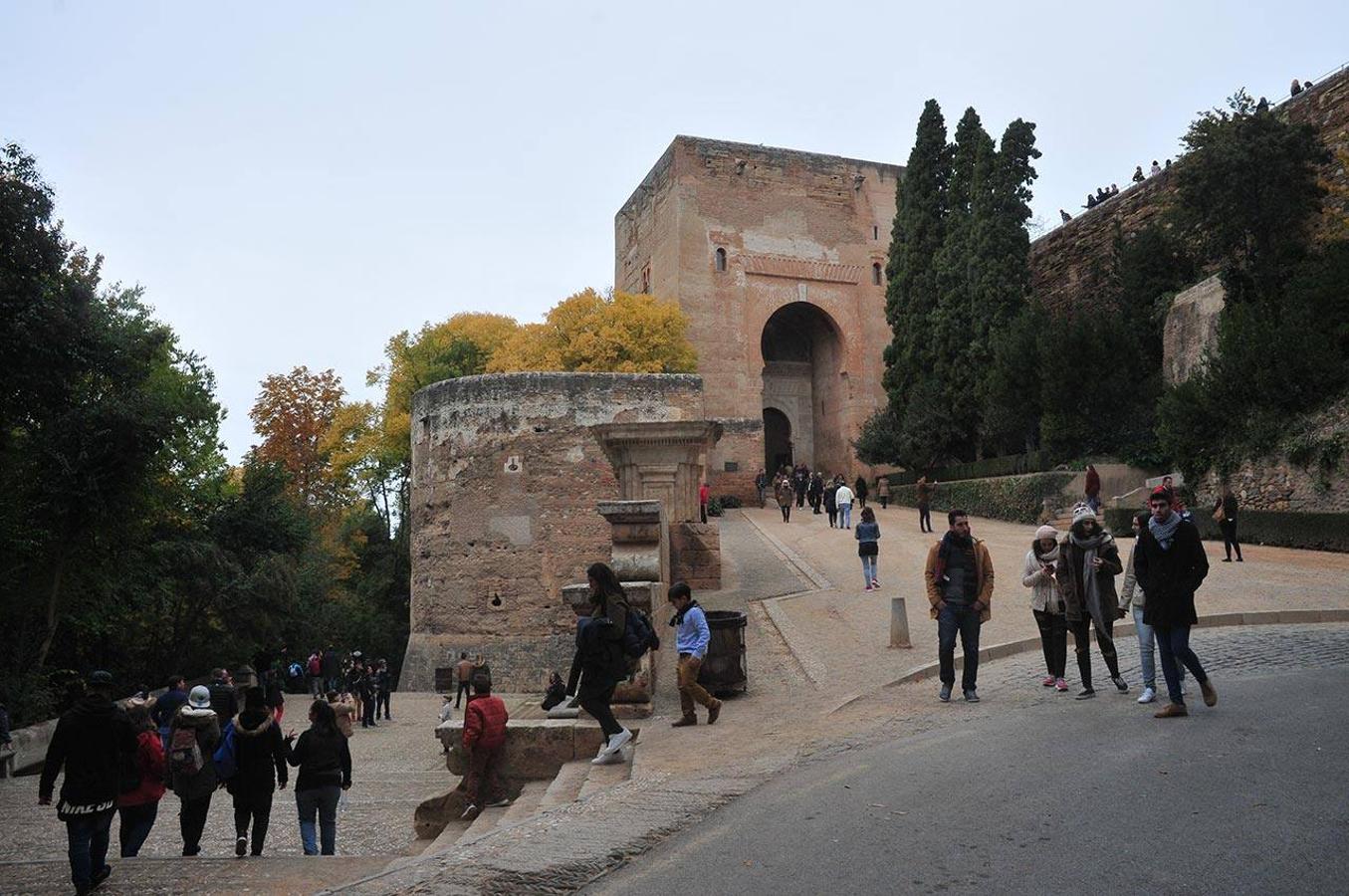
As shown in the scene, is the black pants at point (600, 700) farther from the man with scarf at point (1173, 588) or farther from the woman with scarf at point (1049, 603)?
the man with scarf at point (1173, 588)

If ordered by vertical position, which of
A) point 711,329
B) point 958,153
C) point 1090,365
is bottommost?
point 1090,365

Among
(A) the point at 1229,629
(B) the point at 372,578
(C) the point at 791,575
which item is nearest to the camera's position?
(A) the point at 1229,629

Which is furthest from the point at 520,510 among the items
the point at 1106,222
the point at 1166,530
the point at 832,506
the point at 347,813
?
the point at 1106,222

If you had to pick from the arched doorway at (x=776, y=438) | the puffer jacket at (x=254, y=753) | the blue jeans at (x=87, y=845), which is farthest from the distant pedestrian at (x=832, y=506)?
the blue jeans at (x=87, y=845)

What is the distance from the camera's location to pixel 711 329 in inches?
1548

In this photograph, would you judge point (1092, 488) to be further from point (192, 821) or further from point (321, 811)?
point (192, 821)

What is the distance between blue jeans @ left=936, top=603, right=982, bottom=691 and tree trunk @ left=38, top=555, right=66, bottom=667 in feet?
46.7

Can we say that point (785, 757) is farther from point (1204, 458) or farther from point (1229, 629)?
point (1204, 458)

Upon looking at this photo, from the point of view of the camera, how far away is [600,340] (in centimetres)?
3378

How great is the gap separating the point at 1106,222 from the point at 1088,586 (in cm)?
2792

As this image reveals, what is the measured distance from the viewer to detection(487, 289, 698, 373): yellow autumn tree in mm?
33656

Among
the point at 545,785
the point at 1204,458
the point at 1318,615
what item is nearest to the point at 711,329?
the point at 1204,458

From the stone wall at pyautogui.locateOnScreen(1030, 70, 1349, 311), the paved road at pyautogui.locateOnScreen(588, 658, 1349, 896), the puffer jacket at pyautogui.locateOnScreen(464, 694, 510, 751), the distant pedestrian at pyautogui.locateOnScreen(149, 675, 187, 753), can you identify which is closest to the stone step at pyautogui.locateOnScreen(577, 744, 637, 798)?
the puffer jacket at pyautogui.locateOnScreen(464, 694, 510, 751)

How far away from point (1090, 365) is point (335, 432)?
28101mm
